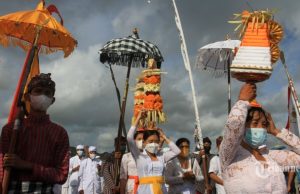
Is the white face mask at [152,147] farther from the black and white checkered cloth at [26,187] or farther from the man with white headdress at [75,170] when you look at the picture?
the man with white headdress at [75,170]

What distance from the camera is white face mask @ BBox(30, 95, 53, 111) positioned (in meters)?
4.21

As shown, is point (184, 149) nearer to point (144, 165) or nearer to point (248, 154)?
point (144, 165)

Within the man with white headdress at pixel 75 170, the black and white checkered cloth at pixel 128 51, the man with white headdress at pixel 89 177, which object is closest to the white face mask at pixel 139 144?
the black and white checkered cloth at pixel 128 51

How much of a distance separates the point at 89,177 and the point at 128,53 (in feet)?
15.1

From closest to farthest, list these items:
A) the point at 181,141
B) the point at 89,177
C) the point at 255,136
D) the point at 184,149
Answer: the point at 255,136 → the point at 184,149 → the point at 181,141 → the point at 89,177

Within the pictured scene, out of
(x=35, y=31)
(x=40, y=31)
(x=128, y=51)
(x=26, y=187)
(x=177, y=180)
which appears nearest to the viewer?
(x=26, y=187)

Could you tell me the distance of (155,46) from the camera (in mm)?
10242

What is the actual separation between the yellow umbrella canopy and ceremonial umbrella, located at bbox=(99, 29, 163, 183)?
9.65ft

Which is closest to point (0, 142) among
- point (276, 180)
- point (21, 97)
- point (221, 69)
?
point (21, 97)

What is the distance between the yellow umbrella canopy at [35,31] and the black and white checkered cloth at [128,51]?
3129 millimetres

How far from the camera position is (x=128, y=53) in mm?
10172

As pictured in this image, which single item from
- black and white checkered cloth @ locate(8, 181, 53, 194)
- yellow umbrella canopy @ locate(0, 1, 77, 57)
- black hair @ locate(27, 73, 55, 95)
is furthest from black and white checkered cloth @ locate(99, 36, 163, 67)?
black and white checkered cloth @ locate(8, 181, 53, 194)

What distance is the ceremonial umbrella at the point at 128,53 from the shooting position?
9.83 metres

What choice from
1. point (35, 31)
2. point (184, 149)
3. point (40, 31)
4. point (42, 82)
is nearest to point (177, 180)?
point (184, 149)
